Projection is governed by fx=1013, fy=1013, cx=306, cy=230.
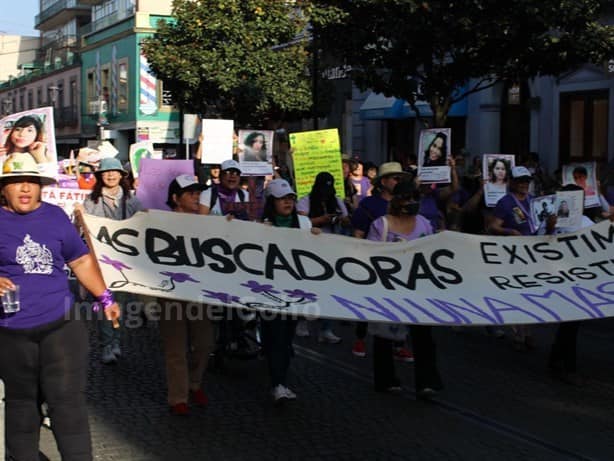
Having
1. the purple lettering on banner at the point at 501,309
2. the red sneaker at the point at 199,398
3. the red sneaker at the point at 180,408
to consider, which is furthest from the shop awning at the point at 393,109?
the red sneaker at the point at 180,408

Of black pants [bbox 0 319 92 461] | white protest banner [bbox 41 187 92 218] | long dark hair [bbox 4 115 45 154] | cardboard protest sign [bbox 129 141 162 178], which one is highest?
long dark hair [bbox 4 115 45 154]

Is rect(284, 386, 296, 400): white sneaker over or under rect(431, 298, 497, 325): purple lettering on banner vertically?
under

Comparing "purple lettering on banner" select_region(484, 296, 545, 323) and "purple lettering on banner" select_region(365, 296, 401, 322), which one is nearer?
"purple lettering on banner" select_region(365, 296, 401, 322)

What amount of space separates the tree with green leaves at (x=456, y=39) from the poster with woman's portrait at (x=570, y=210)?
8.98 m

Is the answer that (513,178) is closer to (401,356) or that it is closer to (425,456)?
(401,356)

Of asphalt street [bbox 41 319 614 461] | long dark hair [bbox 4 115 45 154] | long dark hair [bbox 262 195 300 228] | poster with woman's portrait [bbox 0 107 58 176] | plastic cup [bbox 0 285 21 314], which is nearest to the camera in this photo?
plastic cup [bbox 0 285 21 314]

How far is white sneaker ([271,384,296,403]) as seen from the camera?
7371 millimetres

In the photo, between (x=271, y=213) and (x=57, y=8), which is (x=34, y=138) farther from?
(x=57, y=8)

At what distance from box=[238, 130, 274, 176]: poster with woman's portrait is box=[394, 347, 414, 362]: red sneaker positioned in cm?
563

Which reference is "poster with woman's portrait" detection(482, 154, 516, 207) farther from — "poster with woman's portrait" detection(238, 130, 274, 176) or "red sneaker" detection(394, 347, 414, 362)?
"poster with woman's portrait" detection(238, 130, 274, 176)

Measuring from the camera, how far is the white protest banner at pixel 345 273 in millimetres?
6918

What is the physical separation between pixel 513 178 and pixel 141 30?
129ft

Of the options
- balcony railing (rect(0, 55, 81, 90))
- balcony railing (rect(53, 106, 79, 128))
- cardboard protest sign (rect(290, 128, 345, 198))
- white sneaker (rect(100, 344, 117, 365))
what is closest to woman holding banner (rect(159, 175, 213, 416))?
white sneaker (rect(100, 344, 117, 365))

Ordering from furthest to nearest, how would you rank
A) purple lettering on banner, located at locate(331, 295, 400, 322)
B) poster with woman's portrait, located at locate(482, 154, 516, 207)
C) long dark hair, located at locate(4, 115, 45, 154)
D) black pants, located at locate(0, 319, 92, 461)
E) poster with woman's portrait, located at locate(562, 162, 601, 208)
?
poster with woman's portrait, located at locate(482, 154, 516, 207), poster with woman's portrait, located at locate(562, 162, 601, 208), long dark hair, located at locate(4, 115, 45, 154), purple lettering on banner, located at locate(331, 295, 400, 322), black pants, located at locate(0, 319, 92, 461)
